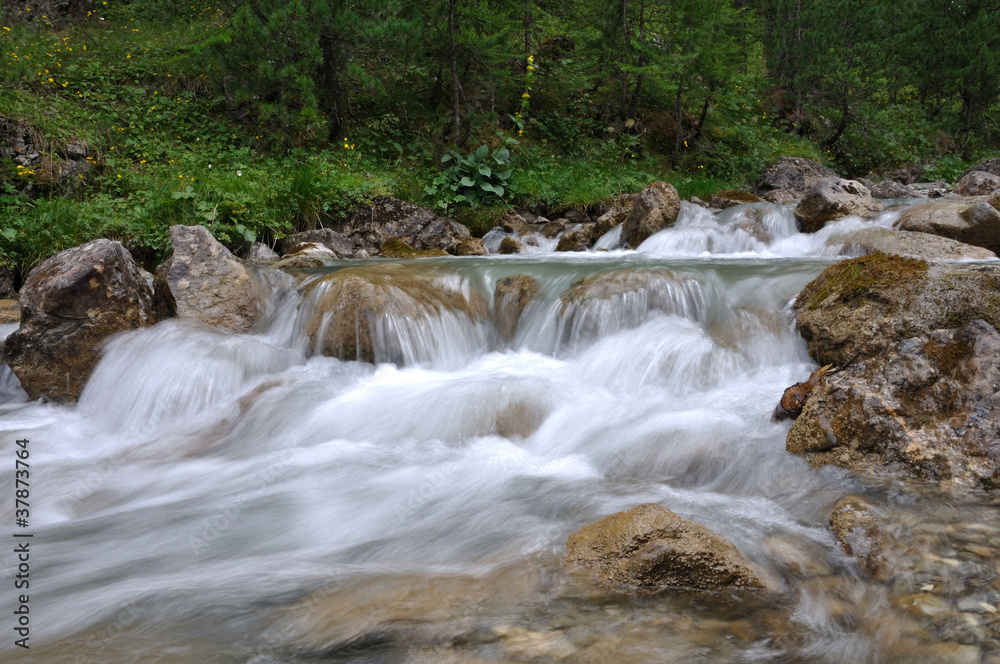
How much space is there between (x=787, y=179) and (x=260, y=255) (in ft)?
38.4

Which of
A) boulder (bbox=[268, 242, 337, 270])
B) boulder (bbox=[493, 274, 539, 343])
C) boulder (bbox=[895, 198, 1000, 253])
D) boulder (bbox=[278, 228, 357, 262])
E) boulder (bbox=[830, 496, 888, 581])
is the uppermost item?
boulder (bbox=[278, 228, 357, 262])

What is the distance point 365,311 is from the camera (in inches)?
225

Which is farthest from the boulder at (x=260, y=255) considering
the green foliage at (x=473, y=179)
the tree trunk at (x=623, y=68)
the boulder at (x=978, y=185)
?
the boulder at (x=978, y=185)

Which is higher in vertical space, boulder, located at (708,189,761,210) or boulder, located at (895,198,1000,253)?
boulder, located at (708,189,761,210)

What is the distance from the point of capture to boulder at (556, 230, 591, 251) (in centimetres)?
1014

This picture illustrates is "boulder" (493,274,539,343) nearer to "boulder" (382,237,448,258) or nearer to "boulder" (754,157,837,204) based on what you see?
"boulder" (382,237,448,258)

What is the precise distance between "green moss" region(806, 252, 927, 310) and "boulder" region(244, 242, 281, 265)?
23.0 ft

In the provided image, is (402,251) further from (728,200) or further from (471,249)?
(728,200)

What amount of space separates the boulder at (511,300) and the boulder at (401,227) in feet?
12.5

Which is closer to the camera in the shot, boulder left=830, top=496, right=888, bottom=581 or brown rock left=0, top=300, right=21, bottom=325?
boulder left=830, top=496, right=888, bottom=581

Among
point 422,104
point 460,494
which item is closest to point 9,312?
point 460,494

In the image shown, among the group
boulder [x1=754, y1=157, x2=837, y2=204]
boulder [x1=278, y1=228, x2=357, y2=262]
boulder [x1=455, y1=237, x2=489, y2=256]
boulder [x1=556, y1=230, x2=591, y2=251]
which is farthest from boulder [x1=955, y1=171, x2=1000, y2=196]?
boulder [x1=278, y1=228, x2=357, y2=262]

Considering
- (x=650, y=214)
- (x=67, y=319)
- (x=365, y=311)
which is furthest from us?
(x=650, y=214)

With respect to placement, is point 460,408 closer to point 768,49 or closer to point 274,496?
point 274,496
